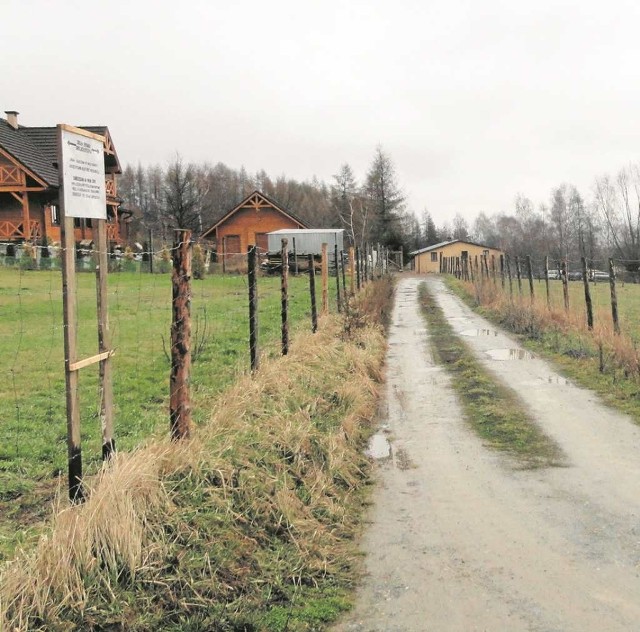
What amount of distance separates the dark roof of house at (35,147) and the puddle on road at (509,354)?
26.8 metres

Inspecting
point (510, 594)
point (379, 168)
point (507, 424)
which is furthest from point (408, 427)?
point (379, 168)

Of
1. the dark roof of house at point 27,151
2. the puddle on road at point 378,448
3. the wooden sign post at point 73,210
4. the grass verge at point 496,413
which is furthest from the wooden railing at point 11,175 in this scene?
the wooden sign post at point 73,210

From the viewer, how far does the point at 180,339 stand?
4.90 metres

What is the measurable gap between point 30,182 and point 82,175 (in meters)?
32.3

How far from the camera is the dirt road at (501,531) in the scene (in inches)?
136

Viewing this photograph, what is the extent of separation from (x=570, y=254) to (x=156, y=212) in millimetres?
60435

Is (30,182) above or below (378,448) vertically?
above

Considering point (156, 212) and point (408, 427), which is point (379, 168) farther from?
point (408, 427)

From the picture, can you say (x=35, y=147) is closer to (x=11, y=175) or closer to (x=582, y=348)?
(x=11, y=175)

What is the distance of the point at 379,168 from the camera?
76750 mm

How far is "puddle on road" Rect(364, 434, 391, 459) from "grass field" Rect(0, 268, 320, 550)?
1.71m

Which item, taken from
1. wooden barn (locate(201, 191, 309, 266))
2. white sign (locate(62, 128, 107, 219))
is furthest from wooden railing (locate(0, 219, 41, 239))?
white sign (locate(62, 128, 107, 219))

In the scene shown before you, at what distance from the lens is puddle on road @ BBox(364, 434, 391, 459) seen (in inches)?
253

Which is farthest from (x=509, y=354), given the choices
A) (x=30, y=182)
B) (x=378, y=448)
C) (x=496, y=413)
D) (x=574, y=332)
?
(x=30, y=182)
